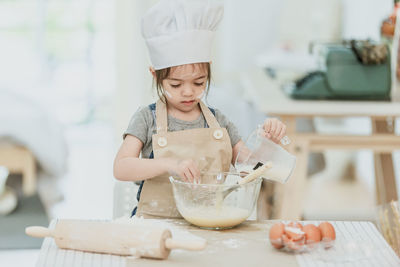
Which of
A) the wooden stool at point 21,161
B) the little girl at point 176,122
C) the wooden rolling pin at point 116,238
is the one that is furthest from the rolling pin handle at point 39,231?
the wooden stool at point 21,161

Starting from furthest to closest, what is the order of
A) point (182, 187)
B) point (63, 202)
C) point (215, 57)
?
point (215, 57) < point (63, 202) < point (182, 187)

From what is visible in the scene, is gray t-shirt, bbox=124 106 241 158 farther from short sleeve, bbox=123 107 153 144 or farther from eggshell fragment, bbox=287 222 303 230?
eggshell fragment, bbox=287 222 303 230

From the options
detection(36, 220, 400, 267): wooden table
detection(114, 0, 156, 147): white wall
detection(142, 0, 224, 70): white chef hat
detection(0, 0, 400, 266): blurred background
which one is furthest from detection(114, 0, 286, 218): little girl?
detection(114, 0, 156, 147): white wall

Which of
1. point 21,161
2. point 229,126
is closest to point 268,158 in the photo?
point 229,126

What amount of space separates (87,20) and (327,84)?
10.6 feet

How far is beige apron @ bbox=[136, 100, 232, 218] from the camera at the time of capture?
4.43ft

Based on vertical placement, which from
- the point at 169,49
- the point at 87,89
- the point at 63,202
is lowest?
the point at 63,202

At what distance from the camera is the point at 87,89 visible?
5.24m

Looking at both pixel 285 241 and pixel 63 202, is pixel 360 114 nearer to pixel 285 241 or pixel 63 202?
pixel 285 241

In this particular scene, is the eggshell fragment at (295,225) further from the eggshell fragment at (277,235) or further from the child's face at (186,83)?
the child's face at (186,83)

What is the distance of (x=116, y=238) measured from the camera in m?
1.14

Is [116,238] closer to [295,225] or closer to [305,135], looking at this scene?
[295,225]

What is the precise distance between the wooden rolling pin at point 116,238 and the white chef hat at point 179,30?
13.3 inches

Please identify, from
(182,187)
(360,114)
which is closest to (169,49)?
(182,187)
